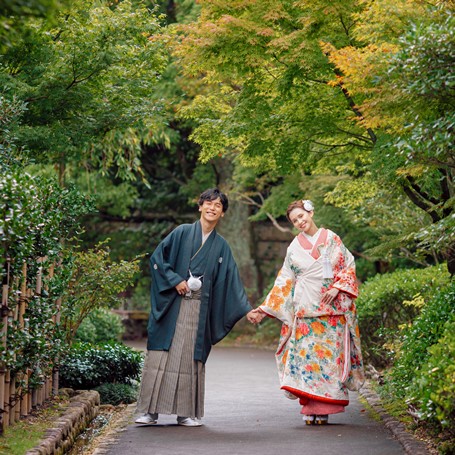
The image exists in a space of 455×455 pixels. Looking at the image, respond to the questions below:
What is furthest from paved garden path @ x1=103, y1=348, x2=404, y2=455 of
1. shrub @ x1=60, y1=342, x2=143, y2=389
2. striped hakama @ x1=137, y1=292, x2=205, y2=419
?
shrub @ x1=60, y1=342, x2=143, y2=389

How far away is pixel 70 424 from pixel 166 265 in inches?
69.6

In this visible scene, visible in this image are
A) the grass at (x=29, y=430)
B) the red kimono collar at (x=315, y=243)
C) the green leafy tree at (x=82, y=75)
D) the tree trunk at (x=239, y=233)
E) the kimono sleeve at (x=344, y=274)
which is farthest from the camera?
the tree trunk at (x=239, y=233)

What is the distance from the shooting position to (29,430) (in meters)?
6.80

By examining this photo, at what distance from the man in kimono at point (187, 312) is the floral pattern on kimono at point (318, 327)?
1.66 ft

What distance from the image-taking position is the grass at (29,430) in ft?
19.9

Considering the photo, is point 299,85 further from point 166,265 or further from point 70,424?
point 70,424

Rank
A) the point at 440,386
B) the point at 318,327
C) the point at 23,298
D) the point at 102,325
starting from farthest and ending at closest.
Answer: the point at 102,325 < the point at 318,327 < the point at 23,298 < the point at 440,386

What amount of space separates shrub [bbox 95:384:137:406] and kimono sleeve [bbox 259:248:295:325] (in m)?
2.50

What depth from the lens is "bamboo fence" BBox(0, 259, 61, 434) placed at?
6.52m

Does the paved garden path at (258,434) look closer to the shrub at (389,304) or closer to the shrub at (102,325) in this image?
the shrub at (389,304)

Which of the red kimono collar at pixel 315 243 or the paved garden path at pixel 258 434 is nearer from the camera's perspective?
the paved garden path at pixel 258 434

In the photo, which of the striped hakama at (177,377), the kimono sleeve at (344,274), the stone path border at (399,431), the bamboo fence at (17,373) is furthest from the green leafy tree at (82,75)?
the stone path border at (399,431)

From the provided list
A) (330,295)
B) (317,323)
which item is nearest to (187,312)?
(317,323)

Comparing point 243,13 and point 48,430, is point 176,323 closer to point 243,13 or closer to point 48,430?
point 48,430
